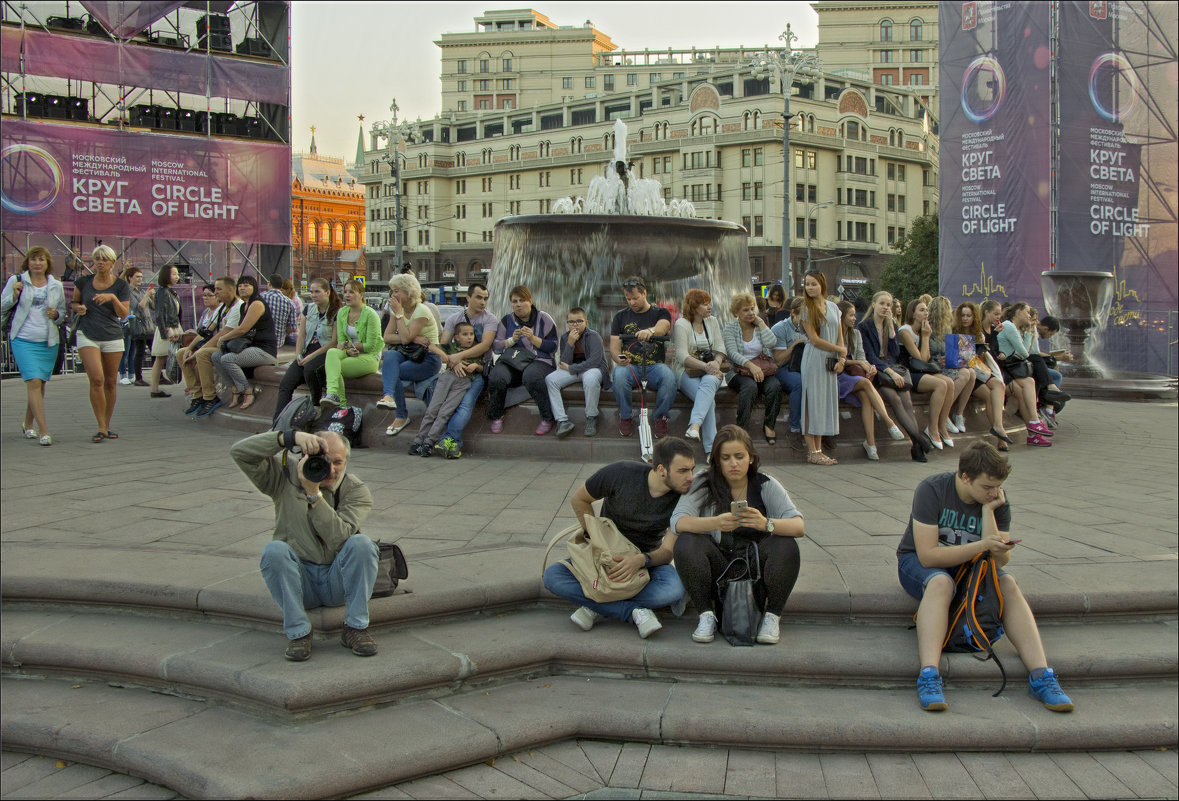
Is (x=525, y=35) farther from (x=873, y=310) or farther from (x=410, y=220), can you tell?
(x=873, y=310)

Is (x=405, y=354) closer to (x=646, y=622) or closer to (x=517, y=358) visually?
(x=517, y=358)

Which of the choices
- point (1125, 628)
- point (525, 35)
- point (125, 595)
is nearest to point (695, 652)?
point (1125, 628)

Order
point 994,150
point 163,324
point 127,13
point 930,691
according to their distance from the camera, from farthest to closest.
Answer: point 127,13
point 994,150
point 163,324
point 930,691

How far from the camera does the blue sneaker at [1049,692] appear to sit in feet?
13.6

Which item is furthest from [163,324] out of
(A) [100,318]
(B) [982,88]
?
(B) [982,88]

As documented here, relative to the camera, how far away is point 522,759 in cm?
396

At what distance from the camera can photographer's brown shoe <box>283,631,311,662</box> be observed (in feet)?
14.0

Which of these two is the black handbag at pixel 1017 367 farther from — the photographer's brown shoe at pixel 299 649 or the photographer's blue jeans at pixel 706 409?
the photographer's brown shoe at pixel 299 649

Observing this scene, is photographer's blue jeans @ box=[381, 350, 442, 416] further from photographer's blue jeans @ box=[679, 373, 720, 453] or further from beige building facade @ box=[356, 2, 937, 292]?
beige building facade @ box=[356, 2, 937, 292]

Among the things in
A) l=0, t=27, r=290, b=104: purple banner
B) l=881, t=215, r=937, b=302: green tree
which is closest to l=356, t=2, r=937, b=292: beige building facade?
l=881, t=215, r=937, b=302: green tree

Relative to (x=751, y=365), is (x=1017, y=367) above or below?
below

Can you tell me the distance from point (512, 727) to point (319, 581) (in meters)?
1.18

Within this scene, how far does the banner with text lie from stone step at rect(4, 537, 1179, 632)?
21.3 metres

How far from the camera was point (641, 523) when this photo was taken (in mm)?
4836
